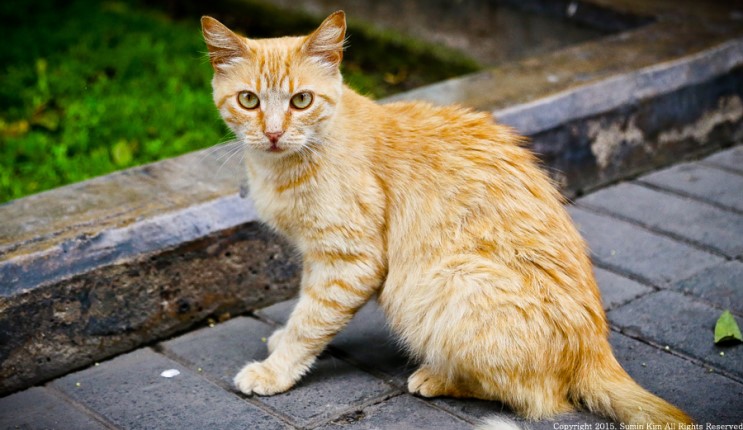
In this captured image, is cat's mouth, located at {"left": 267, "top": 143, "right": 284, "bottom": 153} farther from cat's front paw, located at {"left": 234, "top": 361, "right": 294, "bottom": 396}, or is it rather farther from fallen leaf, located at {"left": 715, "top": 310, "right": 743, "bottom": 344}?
fallen leaf, located at {"left": 715, "top": 310, "right": 743, "bottom": 344}

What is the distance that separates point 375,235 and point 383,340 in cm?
61

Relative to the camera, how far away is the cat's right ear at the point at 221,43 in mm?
2773

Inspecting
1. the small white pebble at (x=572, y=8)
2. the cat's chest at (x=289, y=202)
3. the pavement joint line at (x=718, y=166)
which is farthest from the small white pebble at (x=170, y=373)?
the small white pebble at (x=572, y=8)

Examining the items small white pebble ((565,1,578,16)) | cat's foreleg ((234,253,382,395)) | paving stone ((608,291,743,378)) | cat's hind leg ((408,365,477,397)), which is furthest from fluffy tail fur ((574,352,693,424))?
small white pebble ((565,1,578,16))

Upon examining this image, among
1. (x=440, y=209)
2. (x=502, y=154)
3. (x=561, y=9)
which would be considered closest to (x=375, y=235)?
(x=440, y=209)

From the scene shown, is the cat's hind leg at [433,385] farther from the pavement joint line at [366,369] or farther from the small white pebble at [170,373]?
the small white pebble at [170,373]

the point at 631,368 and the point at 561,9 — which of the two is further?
the point at 561,9

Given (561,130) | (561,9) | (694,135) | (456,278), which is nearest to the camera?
(456,278)

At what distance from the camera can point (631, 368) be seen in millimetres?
3113

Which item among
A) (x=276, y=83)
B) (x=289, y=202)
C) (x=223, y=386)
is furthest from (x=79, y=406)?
(x=276, y=83)

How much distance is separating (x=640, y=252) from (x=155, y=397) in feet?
7.34

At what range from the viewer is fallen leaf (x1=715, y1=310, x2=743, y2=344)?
10.5ft

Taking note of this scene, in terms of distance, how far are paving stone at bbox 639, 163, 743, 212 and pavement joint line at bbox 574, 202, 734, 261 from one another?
0.45 meters

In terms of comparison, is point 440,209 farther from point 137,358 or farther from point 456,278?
point 137,358
